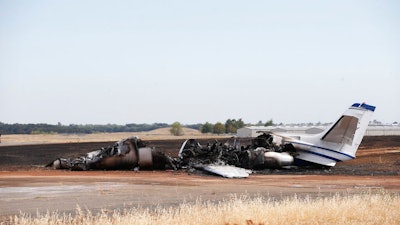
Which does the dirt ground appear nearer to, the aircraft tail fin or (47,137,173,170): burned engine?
(47,137,173,170): burned engine

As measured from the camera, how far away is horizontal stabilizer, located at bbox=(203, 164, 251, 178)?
29928mm

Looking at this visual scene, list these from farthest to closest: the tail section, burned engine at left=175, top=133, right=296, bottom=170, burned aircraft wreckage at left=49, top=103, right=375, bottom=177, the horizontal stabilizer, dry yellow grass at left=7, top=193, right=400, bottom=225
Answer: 1. the tail section
2. burned engine at left=175, top=133, right=296, bottom=170
3. burned aircraft wreckage at left=49, top=103, right=375, bottom=177
4. the horizontal stabilizer
5. dry yellow grass at left=7, top=193, right=400, bottom=225

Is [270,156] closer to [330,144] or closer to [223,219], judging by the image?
[330,144]

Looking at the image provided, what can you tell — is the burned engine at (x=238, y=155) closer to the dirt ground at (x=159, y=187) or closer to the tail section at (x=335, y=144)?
the dirt ground at (x=159, y=187)

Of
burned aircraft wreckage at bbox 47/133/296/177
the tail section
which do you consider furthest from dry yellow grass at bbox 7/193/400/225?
the tail section

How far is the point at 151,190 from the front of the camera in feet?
74.6

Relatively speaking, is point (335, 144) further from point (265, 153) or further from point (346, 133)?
point (265, 153)

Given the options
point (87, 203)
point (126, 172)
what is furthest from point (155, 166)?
point (87, 203)

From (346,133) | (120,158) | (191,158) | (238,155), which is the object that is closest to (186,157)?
(191,158)

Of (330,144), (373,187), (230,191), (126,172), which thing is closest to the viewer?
(230,191)

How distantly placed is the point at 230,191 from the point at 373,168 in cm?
1880

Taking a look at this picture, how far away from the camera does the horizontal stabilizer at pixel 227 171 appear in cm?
2993

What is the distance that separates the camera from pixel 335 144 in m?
35.2

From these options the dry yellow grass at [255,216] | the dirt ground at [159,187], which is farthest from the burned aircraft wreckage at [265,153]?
the dry yellow grass at [255,216]
